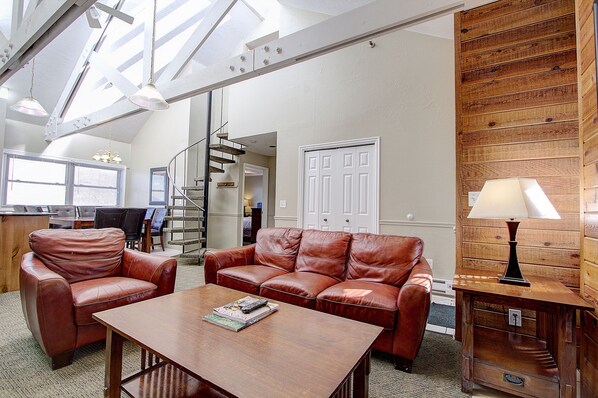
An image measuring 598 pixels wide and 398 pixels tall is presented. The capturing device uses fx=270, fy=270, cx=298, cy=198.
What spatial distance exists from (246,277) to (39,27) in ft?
10.7

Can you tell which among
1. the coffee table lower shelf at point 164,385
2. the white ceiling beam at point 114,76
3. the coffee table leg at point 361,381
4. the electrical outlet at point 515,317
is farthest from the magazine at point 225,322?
the white ceiling beam at point 114,76

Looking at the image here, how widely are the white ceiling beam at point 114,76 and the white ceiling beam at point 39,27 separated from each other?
1101mm

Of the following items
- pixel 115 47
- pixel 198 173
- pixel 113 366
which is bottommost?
pixel 113 366

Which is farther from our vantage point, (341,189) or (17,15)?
(341,189)

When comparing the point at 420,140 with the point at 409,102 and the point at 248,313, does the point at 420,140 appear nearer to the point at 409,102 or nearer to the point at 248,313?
the point at 409,102

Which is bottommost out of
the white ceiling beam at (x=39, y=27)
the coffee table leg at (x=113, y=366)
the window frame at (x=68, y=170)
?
the coffee table leg at (x=113, y=366)

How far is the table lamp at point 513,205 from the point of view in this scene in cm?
156

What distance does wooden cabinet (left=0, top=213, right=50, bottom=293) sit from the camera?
10.2ft

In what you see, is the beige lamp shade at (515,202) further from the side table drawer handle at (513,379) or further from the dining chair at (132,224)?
the dining chair at (132,224)

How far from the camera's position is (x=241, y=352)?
3.74ft

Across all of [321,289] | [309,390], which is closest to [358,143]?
[321,289]

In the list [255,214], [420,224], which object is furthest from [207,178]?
[420,224]

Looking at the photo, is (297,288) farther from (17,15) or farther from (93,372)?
(17,15)

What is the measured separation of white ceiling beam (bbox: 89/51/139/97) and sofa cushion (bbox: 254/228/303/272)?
3197 millimetres
